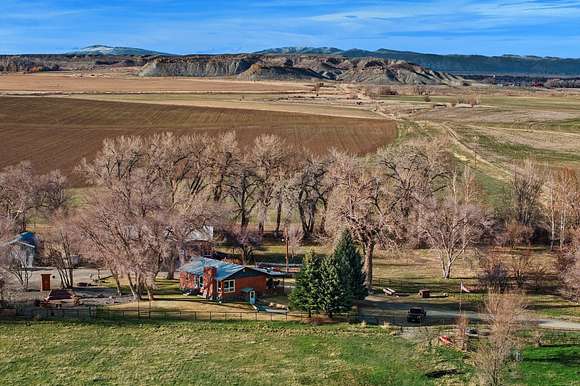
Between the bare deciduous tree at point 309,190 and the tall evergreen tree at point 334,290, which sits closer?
the tall evergreen tree at point 334,290

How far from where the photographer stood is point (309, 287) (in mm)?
37812

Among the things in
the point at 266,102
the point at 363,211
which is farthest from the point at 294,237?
the point at 266,102

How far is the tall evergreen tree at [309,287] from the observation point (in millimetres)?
37594

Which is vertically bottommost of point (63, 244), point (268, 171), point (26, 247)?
point (26, 247)

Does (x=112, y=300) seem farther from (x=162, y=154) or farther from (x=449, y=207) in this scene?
(x=449, y=207)

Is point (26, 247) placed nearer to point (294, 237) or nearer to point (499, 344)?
point (294, 237)

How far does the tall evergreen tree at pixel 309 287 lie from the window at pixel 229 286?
18.7ft

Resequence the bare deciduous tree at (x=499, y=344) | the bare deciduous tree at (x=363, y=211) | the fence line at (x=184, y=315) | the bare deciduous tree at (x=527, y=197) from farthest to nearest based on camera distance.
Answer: the bare deciduous tree at (x=527, y=197), the bare deciduous tree at (x=363, y=211), the fence line at (x=184, y=315), the bare deciduous tree at (x=499, y=344)

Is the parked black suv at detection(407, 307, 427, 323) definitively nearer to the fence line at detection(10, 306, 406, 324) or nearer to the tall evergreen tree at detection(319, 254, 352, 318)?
the fence line at detection(10, 306, 406, 324)

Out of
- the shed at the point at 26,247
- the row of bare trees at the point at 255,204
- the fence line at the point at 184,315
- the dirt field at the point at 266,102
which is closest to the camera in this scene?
the fence line at the point at 184,315

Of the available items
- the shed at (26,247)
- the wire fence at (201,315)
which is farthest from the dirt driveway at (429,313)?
the shed at (26,247)

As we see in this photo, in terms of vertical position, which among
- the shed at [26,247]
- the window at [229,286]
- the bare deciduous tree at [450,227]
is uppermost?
the bare deciduous tree at [450,227]

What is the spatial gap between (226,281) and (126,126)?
74042mm

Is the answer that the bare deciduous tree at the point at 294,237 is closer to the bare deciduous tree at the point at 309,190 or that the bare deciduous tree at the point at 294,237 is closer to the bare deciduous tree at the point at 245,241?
the bare deciduous tree at the point at 309,190
